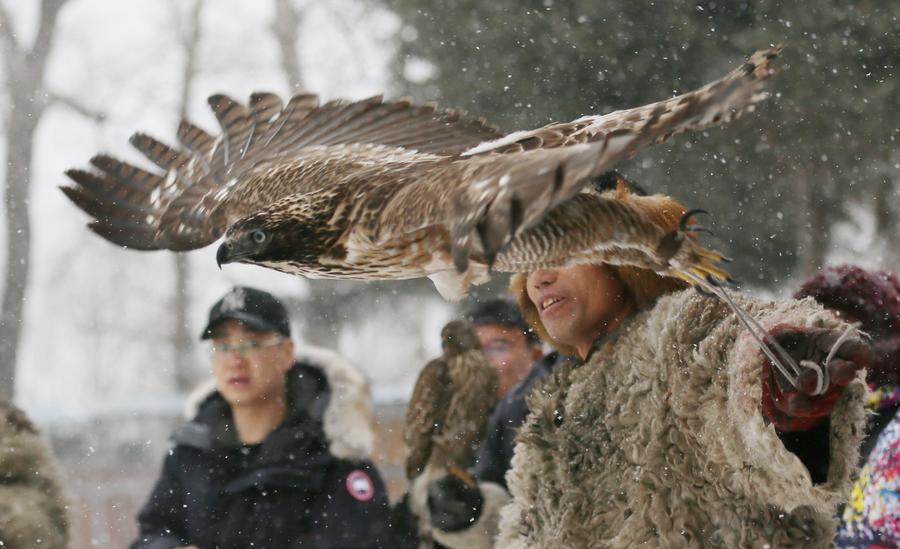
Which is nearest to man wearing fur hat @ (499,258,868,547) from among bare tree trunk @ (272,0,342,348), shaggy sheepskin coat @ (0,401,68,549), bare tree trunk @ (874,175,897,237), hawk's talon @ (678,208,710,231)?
hawk's talon @ (678,208,710,231)

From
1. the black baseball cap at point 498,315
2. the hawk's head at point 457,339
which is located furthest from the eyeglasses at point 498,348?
the hawk's head at point 457,339

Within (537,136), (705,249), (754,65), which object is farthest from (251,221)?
(754,65)

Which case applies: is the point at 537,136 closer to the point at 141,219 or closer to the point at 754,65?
the point at 754,65

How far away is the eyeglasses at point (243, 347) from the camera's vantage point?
12.2 feet

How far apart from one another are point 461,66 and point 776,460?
5496mm

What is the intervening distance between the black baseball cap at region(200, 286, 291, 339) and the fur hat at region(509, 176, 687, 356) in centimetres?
122

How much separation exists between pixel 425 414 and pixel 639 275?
1.34 metres

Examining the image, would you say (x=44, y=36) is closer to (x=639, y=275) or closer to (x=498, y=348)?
(x=498, y=348)

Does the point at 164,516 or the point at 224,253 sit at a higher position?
the point at 224,253

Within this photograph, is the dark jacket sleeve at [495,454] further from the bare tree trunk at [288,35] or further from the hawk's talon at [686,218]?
the bare tree trunk at [288,35]

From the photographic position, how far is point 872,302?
2.82 m

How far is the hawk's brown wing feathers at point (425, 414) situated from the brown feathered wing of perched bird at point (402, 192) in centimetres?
94

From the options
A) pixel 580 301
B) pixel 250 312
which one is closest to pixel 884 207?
pixel 250 312

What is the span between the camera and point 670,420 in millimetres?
2285
